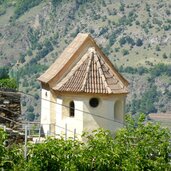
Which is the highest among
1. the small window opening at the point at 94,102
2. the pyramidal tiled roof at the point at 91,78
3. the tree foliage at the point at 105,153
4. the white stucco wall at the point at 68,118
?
the pyramidal tiled roof at the point at 91,78

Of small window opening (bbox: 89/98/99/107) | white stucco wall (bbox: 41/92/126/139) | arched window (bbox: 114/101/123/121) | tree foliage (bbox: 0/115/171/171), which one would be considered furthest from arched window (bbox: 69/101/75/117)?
tree foliage (bbox: 0/115/171/171)

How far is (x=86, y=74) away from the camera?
4741 cm

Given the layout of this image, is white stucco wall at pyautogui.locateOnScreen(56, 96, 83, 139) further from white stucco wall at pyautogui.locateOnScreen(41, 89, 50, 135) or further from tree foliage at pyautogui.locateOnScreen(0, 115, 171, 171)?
tree foliage at pyautogui.locateOnScreen(0, 115, 171, 171)

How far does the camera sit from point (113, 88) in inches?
1864

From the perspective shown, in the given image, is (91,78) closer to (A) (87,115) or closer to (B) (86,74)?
(B) (86,74)

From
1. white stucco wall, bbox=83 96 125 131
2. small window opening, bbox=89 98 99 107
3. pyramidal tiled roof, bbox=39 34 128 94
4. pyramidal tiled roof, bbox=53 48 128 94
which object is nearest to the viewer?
white stucco wall, bbox=83 96 125 131

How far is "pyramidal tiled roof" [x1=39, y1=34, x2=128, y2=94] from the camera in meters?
46.9

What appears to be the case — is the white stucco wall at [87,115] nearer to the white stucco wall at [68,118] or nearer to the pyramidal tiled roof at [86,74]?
the white stucco wall at [68,118]

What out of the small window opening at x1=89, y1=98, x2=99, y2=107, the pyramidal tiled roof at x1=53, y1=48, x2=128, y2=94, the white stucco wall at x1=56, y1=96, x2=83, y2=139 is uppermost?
the pyramidal tiled roof at x1=53, y1=48, x2=128, y2=94

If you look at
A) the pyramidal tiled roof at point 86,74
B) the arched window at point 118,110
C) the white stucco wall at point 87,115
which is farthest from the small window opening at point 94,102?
the arched window at point 118,110

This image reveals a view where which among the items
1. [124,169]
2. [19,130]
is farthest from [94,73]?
[124,169]

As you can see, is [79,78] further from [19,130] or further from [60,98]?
[19,130]

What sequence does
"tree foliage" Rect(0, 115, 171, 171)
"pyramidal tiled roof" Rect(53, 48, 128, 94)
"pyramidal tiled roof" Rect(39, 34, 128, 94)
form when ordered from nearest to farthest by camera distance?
"tree foliage" Rect(0, 115, 171, 171)
"pyramidal tiled roof" Rect(53, 48, 128, 94)
"pyramidal tiled roof" Rect(39, 34, 128, 94)

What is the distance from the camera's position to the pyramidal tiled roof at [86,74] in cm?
4694
